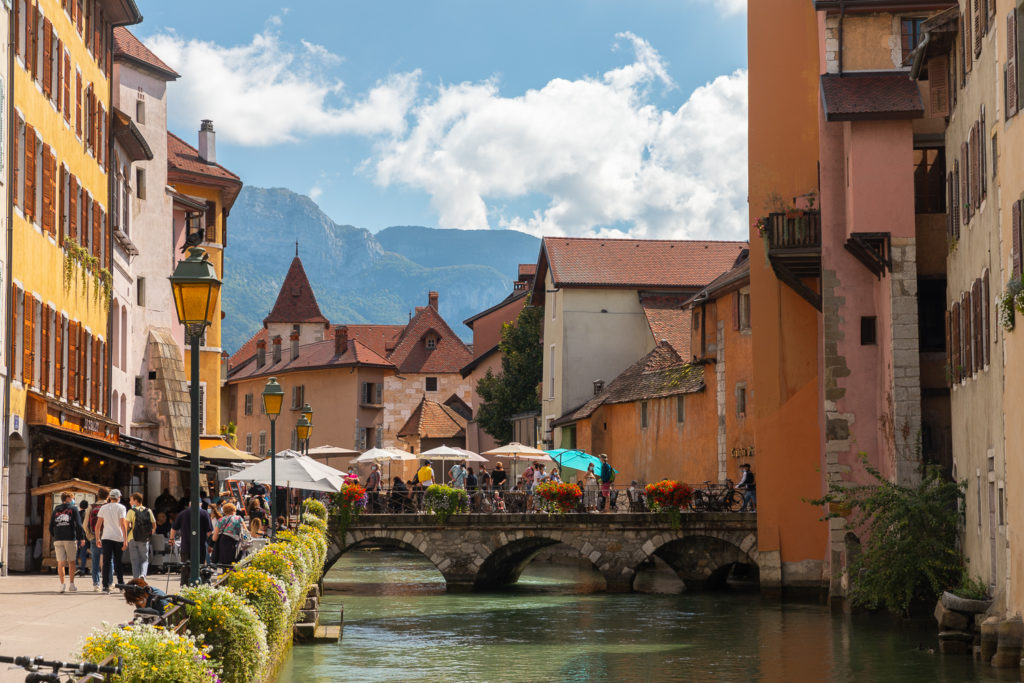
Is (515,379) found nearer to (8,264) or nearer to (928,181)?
(928,181)

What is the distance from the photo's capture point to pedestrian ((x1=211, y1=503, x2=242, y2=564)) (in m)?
23.4

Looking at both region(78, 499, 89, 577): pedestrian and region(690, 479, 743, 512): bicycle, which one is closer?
region(78, 499, 89, 577): pedestrian

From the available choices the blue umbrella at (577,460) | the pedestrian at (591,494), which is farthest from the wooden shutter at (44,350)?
the blue umbrella at (577,460)

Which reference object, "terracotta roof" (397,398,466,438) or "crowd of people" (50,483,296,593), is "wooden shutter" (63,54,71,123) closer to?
"crowd of people" (50,483,296,593)

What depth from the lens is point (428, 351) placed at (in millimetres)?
95938

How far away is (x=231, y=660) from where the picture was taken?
1280 centimetres

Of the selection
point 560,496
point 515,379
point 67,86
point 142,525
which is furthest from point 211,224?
point 142,525

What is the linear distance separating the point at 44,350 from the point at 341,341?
6633cm

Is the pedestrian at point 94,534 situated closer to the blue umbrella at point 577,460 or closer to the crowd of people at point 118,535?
the crowd of people at point 118,535

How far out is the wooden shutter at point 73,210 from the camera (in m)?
30.4

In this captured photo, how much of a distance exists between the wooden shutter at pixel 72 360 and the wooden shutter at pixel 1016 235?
63.1ft

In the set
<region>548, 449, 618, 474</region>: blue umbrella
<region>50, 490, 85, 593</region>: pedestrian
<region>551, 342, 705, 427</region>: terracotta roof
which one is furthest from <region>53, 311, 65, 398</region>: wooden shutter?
<region>551, 342, 705, 427</region>: terracotta roof

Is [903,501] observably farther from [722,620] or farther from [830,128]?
[830,128]

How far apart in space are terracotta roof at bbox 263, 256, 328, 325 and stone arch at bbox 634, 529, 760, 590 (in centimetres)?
6345
